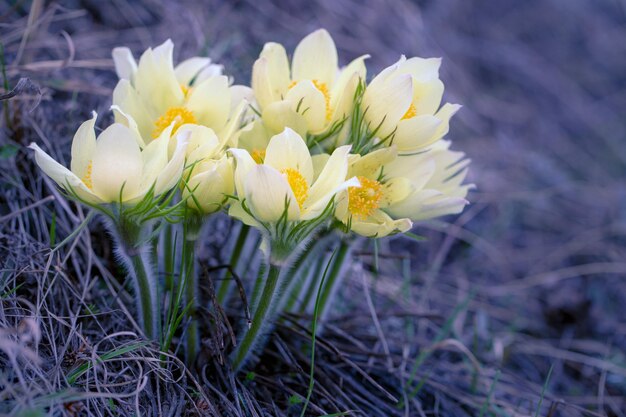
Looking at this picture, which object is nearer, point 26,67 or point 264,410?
point 264,410

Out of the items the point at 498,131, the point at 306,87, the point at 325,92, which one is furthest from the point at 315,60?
the point at 498,131

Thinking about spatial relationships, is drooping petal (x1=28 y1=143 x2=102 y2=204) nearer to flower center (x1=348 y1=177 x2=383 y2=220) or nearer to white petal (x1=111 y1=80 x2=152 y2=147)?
white petal (x1=111 y1=80 x2=152 y2=147)

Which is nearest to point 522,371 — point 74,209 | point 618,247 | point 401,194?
point 618,247

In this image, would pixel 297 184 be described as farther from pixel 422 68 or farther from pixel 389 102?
pixel 422 68

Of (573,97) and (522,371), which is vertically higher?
(573,97)

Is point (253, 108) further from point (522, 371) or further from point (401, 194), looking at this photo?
point (522, 371)

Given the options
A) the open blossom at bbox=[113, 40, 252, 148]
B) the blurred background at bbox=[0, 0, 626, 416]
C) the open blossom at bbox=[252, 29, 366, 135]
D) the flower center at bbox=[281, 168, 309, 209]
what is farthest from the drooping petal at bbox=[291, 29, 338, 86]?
the blurred background at bbox=[0, 0, 626, 416]

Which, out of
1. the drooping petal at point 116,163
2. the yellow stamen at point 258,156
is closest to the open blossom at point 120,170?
the drooping petal at point 116,163
